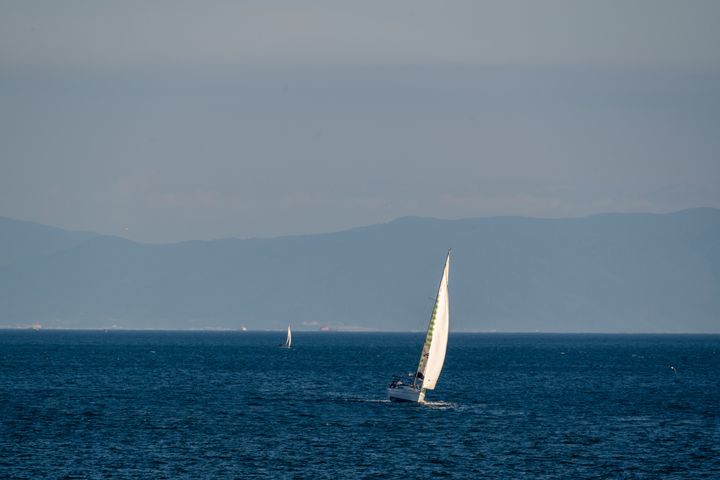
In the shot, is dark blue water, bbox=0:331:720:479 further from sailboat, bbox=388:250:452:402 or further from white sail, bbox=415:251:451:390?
white sail, bbox=415:251:451:390

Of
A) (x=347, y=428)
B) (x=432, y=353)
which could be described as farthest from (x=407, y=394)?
(x=347, y=428)

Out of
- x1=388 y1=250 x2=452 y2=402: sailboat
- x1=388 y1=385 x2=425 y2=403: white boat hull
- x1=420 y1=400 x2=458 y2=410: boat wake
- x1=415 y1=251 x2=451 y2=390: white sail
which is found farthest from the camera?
x1=420 y1=400 x2=458 y2=410: boat wake

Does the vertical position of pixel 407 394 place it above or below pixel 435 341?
below

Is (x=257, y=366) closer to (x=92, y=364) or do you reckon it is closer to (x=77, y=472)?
(x=92, y=364)

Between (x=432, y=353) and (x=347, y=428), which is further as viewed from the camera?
(x=432, y=353)

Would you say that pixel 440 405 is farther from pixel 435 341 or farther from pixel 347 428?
pixel 347 428

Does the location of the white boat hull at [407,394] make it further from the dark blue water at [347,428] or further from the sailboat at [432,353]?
the dark blue water at [347,428]

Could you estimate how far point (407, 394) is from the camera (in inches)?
4267

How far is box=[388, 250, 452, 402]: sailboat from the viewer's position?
344 ft

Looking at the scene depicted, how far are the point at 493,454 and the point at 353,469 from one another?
1072 centimetres

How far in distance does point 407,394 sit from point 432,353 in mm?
5205

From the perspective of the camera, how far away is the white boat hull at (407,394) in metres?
108

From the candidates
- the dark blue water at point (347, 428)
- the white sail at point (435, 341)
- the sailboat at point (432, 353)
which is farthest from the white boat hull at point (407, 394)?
the white sail at point (435, 341)

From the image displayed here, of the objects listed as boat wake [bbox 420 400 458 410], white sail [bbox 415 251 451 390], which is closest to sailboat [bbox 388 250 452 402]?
white sail [bbox 415 251 451 390]
